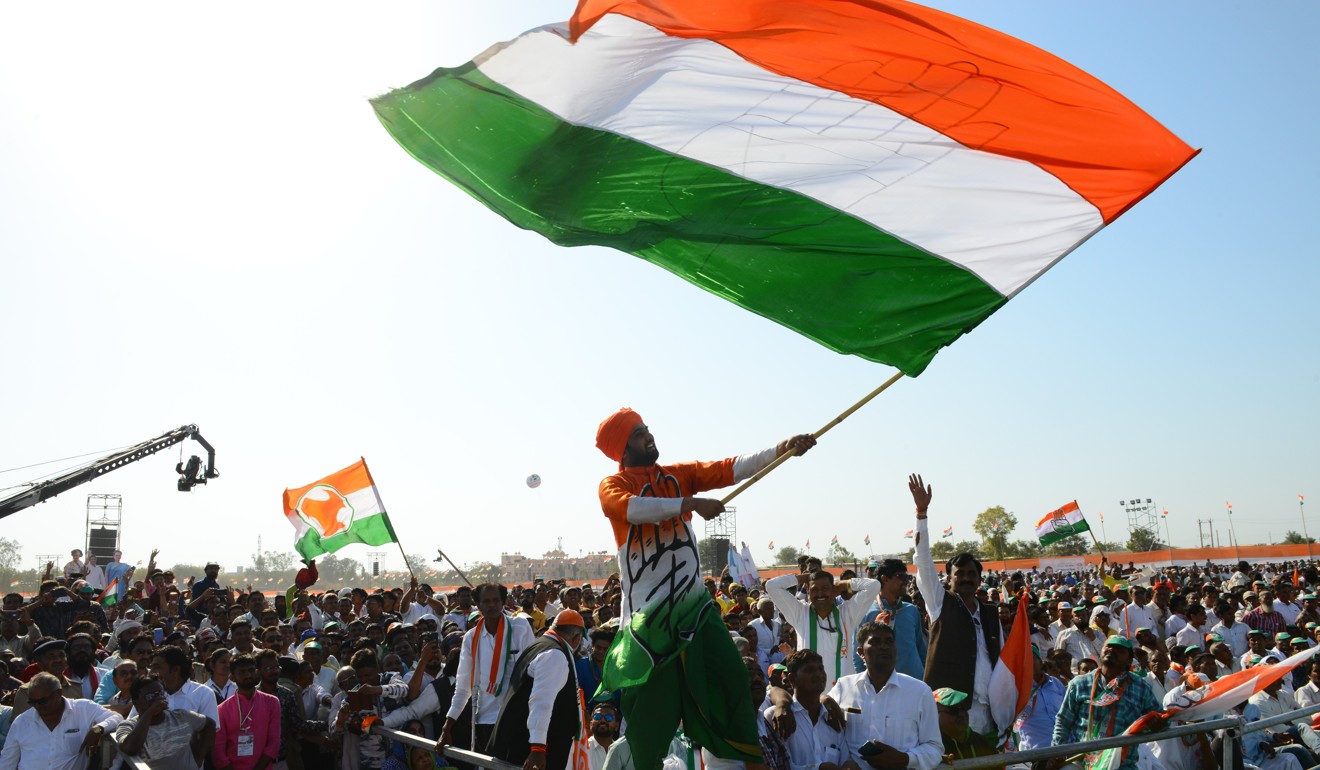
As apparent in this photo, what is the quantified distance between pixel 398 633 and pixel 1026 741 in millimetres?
5442

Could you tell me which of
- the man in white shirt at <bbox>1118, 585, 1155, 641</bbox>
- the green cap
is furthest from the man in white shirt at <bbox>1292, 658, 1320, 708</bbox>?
the green cap

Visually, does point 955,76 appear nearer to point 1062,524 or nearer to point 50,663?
point 50,663

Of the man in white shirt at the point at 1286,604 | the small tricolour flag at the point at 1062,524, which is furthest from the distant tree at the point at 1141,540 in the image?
the man in white shirt at the point at 1286,604

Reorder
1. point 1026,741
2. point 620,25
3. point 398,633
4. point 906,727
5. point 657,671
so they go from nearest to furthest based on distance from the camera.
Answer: point 657,671, point 906,727, point 620,25, point 1026,741, point 398,633

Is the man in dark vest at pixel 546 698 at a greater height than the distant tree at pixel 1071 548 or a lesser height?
greater

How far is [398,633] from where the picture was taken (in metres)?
9.38

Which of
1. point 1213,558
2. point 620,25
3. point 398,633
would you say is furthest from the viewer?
point 1213,558

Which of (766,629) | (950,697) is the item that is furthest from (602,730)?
(766,629)

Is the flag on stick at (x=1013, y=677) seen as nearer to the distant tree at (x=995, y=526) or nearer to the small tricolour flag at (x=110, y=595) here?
the small tricolour flag at (x=110, y=595)

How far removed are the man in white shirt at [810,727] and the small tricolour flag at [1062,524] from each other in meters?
24.9

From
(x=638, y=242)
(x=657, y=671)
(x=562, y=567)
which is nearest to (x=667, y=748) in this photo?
(x=657, y=671)

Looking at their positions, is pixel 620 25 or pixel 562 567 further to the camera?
pixel 562 567

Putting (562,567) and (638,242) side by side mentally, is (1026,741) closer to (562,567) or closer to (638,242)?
(638,242)

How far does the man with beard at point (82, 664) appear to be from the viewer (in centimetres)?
816
